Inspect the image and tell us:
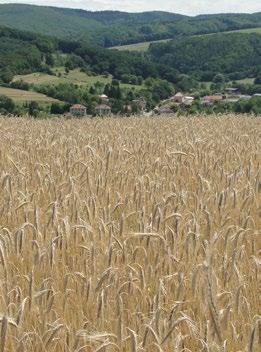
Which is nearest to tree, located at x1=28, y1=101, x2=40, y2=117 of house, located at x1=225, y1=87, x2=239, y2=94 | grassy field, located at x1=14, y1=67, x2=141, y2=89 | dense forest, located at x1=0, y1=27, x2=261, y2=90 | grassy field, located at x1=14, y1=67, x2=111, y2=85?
grassy field, located at x1=14, y1=67, x2=141, y2=89

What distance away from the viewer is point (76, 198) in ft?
11.8

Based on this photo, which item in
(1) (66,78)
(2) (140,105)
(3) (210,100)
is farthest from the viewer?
(1) (66,78)

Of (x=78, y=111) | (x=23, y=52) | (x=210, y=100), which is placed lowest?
(x=23, y=52)

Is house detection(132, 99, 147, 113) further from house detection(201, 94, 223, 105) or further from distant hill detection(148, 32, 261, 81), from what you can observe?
distant hill detection(148, 32, 261, 81)

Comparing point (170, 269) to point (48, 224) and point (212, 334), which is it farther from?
point (48, 224)

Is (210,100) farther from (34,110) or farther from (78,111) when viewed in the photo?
(78,111)

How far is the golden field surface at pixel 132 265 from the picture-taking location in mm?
1787

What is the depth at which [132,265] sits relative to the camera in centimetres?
265

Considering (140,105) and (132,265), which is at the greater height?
(132,265)

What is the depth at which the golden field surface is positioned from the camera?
1787 mm

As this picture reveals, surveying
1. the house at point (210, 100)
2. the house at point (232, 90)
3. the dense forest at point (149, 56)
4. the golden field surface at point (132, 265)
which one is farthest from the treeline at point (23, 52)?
the golden field surface at point (132, 265)

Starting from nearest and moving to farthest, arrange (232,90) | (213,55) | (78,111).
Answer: (78,111), (232,90), (213,55)

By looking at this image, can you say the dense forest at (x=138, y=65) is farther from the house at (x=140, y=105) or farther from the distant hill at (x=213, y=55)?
the house at (x=140, y=105)

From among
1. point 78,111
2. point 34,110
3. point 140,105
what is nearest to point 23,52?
point 34,110
